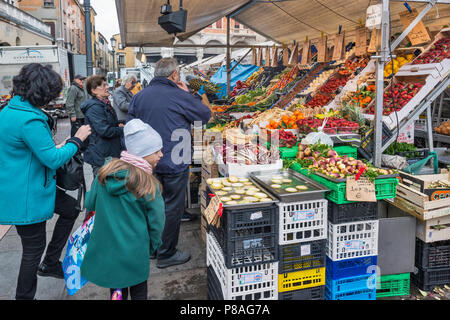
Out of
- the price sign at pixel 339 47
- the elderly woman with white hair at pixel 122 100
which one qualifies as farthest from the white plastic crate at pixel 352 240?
the elderly woman with white hair at pixel 122 100

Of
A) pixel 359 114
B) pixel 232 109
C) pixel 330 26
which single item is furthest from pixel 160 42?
pixel 359 114

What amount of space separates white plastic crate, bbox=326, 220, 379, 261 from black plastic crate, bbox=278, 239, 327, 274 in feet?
0.34

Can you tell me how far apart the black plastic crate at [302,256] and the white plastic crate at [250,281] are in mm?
92

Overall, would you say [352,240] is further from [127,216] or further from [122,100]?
[122,100]

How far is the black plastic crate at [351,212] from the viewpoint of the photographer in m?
2.95

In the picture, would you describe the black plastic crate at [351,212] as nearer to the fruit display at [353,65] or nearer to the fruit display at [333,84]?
the fruit display at [333,84]

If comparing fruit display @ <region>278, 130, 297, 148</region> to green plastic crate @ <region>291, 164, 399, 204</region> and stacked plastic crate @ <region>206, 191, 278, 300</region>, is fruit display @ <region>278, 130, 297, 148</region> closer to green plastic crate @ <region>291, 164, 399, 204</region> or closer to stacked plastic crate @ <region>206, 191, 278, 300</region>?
green plastic crate @ <region>291, 164, 399, 204</region>

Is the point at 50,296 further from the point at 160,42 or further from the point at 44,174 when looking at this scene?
the point at 160,42

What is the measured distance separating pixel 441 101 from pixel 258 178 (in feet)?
16.7

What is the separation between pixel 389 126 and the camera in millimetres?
4387

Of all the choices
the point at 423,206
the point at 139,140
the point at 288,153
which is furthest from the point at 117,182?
the point at 423,206

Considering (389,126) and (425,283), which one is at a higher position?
(389,126)

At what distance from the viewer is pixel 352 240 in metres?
3.01

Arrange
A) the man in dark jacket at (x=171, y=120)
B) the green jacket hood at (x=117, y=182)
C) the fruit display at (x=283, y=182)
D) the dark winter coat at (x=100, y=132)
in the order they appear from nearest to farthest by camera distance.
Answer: the green jacket hood at (x=117, y=182) → the fruit display at (x=283, y=182) → the man in dark jacket at (x=171, y=120) → the dark winter coat at (x=100, y=132)
